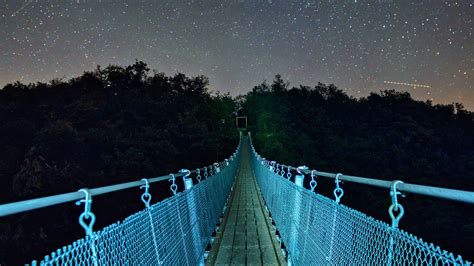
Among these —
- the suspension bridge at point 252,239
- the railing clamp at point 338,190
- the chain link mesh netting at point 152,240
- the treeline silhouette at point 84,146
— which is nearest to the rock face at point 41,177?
the treeline silhouette at point 84,146

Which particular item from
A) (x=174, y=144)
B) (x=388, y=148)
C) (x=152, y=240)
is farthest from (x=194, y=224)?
(x=388, y=148)

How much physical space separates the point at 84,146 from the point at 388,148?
39.1m

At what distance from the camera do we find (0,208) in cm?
109

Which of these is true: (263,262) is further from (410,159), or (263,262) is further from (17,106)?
(410,159)

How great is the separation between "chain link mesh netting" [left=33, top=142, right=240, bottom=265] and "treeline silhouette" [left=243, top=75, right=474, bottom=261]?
34070mm

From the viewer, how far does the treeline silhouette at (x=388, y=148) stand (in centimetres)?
3703

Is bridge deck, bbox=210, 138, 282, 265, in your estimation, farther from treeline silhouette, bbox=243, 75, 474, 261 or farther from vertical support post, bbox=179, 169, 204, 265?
treeline silhouette, bbox=243, 75, 474, 261

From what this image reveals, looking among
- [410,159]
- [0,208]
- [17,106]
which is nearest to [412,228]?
[410,159]

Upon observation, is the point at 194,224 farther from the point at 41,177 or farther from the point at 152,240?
the point at 41,177

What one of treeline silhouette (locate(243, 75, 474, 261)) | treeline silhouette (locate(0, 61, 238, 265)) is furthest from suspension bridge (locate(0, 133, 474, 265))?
treeline silhouette (locate(243, 75, 474, 261))

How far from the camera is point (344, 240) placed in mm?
2254

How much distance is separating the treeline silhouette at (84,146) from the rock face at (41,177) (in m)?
0.06

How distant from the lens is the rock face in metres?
23.3

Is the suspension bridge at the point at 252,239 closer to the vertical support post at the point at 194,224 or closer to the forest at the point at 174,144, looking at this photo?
the vertical support post at the point at 194,224
